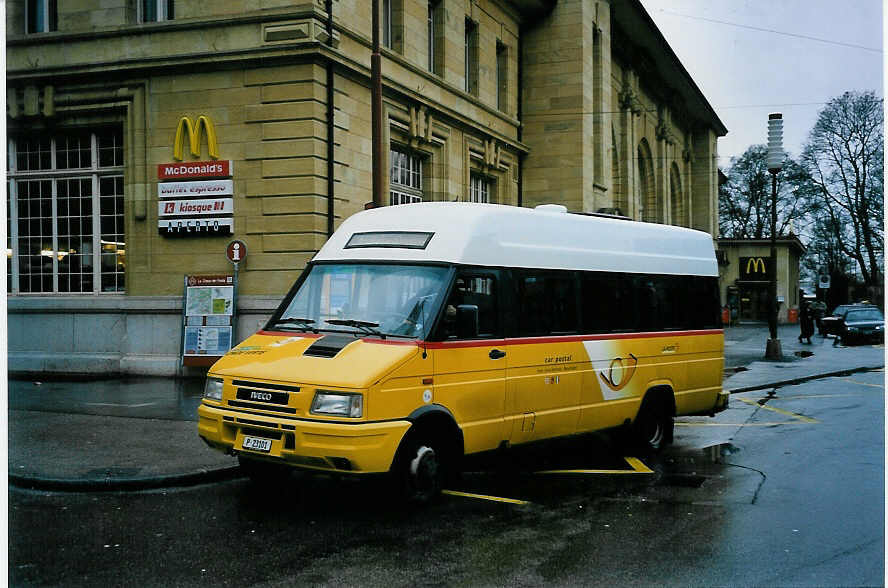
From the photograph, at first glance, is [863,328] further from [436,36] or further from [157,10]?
[157,10]

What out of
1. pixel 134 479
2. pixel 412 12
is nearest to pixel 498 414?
pixel 134 479

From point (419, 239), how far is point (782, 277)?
57.1m

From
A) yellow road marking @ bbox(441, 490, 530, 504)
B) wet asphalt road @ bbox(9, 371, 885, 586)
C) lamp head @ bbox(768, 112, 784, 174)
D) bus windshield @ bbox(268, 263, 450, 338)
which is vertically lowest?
yellow road marking @ bbox(441, 490, 530, 504)

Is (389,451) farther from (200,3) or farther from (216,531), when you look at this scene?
(200,3)

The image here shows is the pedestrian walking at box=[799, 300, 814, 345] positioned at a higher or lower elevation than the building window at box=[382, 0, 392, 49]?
lower

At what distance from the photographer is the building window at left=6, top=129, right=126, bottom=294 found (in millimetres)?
19438

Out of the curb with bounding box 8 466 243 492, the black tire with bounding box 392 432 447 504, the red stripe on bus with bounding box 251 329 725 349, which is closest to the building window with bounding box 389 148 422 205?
the red stripe on bus with bounding box 251 329 725 349

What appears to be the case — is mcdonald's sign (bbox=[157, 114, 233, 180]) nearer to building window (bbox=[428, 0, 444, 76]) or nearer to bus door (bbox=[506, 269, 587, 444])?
building window (bbox=[428, 0, 444, 76])

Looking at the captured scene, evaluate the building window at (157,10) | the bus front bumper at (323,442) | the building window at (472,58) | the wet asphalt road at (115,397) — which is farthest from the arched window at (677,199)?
the bus front bumper at (323,442)

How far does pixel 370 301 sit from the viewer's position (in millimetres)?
8305

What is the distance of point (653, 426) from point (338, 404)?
509 centimetres

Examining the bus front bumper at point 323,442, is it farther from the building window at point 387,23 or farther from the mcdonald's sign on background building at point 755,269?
the mcdonald's sign on background building at point 755,269

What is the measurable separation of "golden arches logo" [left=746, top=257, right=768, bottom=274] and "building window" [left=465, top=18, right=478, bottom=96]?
39469mm

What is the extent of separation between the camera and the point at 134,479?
8.59 m
